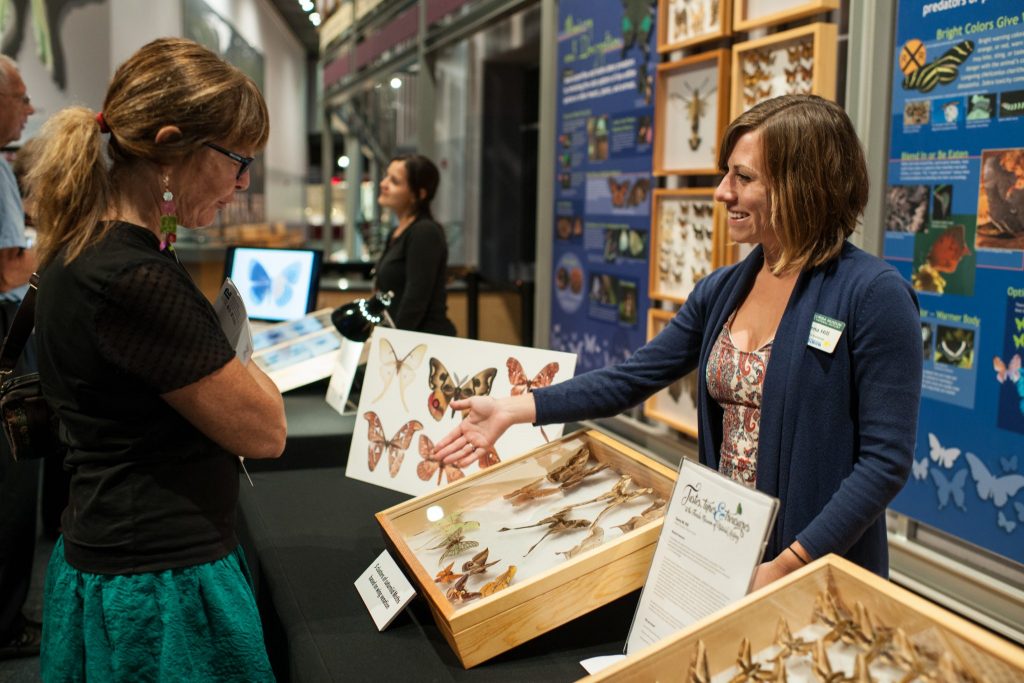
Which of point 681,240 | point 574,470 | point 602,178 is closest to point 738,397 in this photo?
point 574,470

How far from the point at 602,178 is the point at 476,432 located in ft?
9.29

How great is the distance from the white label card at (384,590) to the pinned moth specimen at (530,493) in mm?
237

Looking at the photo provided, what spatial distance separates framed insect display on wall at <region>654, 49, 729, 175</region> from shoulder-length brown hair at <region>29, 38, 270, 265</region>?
7.88 ft

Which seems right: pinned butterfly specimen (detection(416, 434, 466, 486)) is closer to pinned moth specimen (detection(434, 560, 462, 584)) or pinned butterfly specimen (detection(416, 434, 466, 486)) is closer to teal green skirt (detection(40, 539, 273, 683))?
pinned moth specimen (detection(434, 560, 462, 584))

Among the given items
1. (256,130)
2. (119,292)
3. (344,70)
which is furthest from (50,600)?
(344,70)

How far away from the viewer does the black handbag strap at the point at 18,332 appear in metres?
1.60

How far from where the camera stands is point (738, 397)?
5.33 feet

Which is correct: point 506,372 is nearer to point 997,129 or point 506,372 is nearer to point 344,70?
point 997,129

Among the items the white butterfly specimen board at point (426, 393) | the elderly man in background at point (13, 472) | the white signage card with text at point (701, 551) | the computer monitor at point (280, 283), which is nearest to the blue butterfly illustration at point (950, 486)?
the white butterfly specimen board at point (426, 393)

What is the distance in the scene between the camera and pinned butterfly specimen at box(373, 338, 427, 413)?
2.23 metres

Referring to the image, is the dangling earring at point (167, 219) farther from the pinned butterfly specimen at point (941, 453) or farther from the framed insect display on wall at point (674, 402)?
the framed insect display on wall at point (674, 402)

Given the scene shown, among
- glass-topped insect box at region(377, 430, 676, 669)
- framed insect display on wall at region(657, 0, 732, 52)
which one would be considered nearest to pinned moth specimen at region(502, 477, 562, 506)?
glass-topped insect box at region(377, 430, 676, 669)

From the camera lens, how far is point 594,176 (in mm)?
4473

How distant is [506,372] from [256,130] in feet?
2.68
